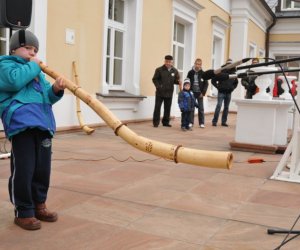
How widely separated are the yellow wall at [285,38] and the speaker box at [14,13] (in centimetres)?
2111

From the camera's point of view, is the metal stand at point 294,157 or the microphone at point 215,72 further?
the metal stand at point 294,157

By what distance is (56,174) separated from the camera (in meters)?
5.11

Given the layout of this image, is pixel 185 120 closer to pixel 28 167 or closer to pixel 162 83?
pixel 162 83

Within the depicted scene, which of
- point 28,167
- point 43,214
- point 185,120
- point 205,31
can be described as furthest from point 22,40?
point 205,31

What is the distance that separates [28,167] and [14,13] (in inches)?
113

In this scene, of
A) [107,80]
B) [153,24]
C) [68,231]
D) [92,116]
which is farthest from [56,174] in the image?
[153,24]

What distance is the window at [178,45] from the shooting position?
1437cm

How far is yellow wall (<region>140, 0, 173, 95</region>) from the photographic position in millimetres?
11758

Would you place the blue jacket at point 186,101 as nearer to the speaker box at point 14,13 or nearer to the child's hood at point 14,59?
the speaker box at point 14,13

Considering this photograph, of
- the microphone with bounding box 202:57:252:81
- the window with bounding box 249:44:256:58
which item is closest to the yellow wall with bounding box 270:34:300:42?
the window with bounding box 249:44:256:58

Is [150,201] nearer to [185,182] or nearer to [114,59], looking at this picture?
A: [185,182]

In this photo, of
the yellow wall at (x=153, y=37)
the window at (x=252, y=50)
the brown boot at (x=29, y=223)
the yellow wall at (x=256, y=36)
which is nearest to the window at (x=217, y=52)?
the yellow wall at (x=256, y=36)

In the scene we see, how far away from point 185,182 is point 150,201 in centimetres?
96

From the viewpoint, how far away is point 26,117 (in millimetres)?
3123
